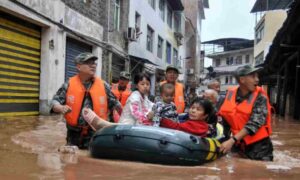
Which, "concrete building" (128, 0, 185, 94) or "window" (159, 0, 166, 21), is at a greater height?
"window" (159, 0, 166, 21)

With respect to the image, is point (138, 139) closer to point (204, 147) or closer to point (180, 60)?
point (204, 147)

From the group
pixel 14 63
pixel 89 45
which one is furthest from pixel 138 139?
pixel 89 45

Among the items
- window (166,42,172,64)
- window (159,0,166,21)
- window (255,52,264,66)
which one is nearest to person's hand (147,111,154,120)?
window (159,0,166,21)

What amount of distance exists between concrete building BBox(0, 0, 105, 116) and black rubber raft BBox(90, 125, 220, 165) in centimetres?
635

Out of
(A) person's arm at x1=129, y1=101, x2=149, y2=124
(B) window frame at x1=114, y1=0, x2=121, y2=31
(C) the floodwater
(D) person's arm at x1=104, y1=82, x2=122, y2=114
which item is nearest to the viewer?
(C) the floodwater

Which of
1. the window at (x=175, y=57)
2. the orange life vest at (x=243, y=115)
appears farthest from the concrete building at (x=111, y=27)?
the window at (x=175, y=57)

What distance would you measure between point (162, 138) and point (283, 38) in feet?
42.1

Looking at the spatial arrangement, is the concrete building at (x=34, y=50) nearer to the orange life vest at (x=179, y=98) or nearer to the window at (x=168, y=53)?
the orange life vest at (x=179, y=98)

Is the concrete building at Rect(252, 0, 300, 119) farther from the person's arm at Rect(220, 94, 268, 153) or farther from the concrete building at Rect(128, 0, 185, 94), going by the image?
the person's arm at Rect(220, 94, 268, 153)

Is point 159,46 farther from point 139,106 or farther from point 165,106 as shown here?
point 165,106

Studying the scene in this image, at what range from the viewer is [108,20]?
17781 mm

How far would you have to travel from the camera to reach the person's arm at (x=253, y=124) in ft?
17.2

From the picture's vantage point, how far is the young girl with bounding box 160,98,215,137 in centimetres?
554

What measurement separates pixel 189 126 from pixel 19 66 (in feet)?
25.3
